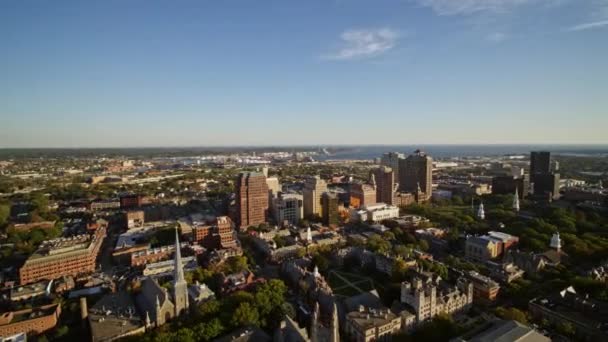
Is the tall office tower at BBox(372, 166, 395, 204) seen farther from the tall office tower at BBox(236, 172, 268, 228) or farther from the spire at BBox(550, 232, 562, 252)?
the spire at BBox(550, 232, 562, 252)

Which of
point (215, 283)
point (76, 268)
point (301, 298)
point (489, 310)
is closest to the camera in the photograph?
point (489, 310)

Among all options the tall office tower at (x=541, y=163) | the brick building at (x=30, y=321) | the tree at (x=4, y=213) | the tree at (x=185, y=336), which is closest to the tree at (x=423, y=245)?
the tree at (x=185, y=336)

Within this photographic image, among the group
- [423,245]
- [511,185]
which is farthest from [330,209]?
[511,185]

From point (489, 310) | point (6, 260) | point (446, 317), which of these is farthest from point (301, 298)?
point (6, 260)

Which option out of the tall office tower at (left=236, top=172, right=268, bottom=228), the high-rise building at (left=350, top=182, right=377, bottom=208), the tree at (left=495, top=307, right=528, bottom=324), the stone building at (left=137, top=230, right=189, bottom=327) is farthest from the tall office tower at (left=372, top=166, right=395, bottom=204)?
the stone building at (left=137, top=230, right=189, bottom=327)

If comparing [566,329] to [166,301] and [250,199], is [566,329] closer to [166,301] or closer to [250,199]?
[166,301]

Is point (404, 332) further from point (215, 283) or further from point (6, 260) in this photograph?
point (6, 260)
